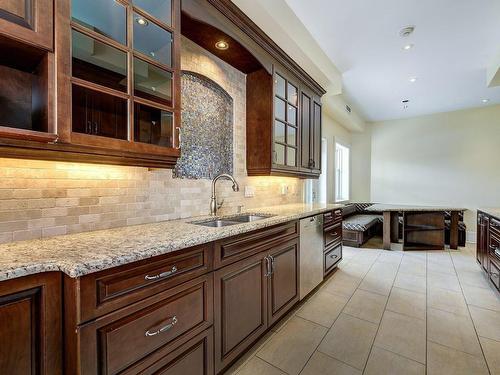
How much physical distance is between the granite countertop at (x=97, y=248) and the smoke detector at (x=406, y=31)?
9.18 ft

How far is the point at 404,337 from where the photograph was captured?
77.5 inches

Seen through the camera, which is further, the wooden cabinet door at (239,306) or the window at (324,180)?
the window at (324,180)

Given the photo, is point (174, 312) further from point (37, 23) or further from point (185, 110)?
point (185, 110)

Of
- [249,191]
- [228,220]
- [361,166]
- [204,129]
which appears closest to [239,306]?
[228,220]

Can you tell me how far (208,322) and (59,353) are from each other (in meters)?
0.67

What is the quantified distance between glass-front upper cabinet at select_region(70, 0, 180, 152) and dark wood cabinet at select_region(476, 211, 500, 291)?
3452mm

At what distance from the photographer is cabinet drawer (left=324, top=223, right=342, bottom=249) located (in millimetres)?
2943

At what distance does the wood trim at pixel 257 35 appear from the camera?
73.4 inches

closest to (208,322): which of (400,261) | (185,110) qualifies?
(185,110)

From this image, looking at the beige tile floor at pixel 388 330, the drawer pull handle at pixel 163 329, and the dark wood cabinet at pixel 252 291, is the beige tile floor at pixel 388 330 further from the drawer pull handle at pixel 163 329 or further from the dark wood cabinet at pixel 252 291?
the drawer pull handle at pixel 163 329

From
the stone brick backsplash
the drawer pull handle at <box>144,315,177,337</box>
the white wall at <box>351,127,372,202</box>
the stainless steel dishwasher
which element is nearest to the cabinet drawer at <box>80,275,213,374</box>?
the drawer pull handle at <box>144,315,177,337</box>

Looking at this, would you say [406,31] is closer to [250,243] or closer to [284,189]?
[284,189]

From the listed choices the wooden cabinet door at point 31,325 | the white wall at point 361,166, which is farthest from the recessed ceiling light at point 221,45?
the white wall at point 361,166

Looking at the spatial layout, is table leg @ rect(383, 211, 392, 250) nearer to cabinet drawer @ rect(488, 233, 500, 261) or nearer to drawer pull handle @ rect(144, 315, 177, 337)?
cabinet drawer @ rect(488, 233, 500, 261)
